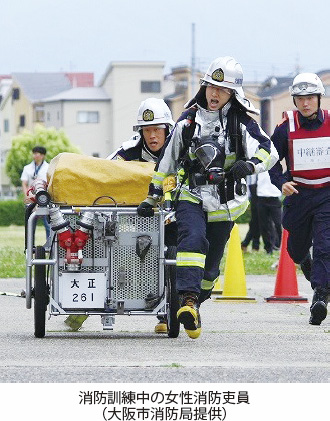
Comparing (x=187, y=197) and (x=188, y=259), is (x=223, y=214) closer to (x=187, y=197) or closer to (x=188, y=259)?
(x=187, y=197)

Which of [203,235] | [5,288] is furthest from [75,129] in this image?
[203,235]

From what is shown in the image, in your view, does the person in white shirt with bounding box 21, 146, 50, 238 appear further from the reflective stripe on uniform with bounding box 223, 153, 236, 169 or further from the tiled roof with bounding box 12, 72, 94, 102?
the tiled roof with bounding box 12, 72, 94, 102

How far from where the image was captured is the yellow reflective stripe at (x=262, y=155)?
9.45 metres

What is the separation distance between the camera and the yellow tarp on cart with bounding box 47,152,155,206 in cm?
955

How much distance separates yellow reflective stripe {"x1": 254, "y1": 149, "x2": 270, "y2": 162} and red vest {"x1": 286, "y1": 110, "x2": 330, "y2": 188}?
4.73 feet

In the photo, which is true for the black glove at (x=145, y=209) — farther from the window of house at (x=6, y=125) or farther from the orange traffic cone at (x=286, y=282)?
the window of house at (x=6, y=125)

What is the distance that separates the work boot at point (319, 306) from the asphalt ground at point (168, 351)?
10 centimetres

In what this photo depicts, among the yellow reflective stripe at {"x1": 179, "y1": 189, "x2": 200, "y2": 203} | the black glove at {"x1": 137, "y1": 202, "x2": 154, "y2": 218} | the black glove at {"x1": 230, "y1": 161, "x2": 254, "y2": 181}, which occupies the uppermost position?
the black glove at {"x1": 230, "y1": 161, "x2": 254, "y2": 181}

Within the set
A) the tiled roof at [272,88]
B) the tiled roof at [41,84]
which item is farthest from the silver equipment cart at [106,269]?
the tiled roof at [41,84]

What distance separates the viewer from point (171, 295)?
9.65 metres

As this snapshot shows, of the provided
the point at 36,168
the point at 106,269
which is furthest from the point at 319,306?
the point at 36,168

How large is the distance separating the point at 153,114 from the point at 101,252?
1.20 m

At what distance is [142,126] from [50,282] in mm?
1382

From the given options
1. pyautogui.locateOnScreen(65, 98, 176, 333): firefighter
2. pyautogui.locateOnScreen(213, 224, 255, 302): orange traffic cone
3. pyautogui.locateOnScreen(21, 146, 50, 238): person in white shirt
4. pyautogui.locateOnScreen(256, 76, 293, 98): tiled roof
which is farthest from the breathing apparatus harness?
pyautogui.locateOnScreen(256, 76, 293, 98): tiled roof
